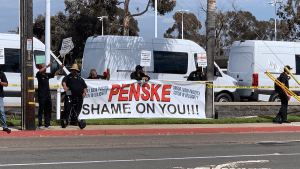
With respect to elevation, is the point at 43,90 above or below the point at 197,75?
below

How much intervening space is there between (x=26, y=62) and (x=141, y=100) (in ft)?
13.2

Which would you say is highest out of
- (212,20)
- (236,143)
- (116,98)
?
A: (212,20)

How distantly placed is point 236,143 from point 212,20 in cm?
597

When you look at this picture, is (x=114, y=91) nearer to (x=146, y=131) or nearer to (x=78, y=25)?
(x=146, y=131)

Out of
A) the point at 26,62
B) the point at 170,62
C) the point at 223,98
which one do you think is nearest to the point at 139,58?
the point at 170,62

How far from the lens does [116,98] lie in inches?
546

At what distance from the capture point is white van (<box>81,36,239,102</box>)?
55.4ft

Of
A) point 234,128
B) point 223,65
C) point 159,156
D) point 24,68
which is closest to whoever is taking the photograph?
point 159,156

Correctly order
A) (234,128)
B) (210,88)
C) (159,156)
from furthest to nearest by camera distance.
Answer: (210,88) → (234,128) → (159,156)

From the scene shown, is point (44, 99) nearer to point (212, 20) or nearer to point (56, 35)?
point (212, 20)

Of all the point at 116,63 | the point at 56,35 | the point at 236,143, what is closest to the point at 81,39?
the point at 56,35

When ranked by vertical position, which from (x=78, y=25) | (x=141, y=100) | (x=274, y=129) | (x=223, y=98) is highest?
(x=78, y=25)

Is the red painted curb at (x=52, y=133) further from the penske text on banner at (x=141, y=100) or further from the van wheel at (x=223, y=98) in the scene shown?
the van wheel at (x=223, y=98)

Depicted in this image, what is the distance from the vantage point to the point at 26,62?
11.5 metres
